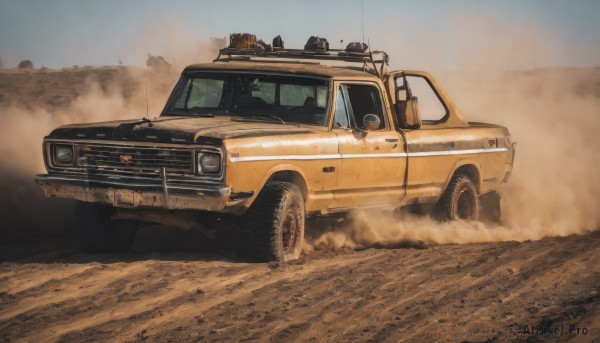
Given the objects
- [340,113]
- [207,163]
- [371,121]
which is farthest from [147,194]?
[371,121]

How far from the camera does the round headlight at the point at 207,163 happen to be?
808 centimetres

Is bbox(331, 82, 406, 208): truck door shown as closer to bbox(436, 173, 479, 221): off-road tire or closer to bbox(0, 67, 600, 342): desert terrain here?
bbox(0, 67, 600, 342): desert terrain

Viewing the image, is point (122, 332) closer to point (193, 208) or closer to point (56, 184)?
point (193, 208)

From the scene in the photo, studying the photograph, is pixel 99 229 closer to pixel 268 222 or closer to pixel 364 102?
pixel 268 222

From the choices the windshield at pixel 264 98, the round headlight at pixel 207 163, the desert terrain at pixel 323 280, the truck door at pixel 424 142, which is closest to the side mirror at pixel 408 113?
the truck door at pixel 424 142

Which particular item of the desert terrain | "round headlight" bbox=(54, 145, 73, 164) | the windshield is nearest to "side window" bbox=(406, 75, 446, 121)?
the desert terrain

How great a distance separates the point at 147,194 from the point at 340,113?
2.26 metres

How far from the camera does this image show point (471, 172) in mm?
11852

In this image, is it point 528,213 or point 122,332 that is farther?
point 528,213

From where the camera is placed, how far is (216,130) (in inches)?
327

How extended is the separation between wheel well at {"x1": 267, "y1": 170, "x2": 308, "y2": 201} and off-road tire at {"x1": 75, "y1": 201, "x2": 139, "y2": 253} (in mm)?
1440

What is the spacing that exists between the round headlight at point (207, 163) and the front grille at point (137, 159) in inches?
2.7

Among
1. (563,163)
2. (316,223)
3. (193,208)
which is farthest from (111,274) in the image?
(563,163)

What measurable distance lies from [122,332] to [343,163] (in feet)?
12.4
